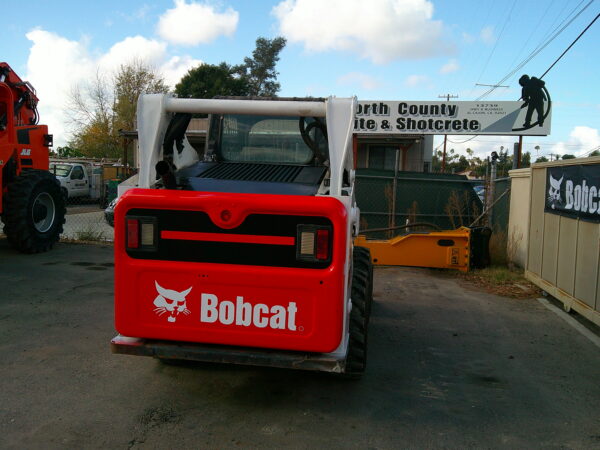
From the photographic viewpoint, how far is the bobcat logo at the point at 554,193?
726 cm

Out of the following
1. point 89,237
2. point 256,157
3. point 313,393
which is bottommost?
point 313,393

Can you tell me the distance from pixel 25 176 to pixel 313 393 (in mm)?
7742

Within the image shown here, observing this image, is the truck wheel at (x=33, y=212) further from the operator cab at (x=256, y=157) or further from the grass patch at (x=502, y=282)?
the grass patch at (x=502, y=282)

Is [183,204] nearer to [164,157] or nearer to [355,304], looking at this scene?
[164,157]

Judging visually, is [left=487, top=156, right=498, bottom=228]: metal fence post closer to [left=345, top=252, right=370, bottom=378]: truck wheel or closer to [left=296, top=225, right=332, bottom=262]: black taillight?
[left=345, top=252, right=370, bottom=378]: truck wheel

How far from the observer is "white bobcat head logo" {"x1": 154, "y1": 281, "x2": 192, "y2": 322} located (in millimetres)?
3451

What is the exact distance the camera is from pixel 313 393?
414 cm

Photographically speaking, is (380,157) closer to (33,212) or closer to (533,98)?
(533,98)

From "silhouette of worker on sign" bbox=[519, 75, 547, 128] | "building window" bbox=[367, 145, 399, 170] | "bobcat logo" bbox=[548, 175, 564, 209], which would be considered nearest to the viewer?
"bobcat logo" bbox=[548, 175, 564, 209]

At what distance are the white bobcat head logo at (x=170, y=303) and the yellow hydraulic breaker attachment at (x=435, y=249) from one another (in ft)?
20.1

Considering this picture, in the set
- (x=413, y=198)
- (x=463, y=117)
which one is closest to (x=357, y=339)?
(x=413, y=198)

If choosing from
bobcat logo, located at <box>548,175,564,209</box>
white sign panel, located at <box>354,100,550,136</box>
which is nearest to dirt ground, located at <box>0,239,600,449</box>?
bobcat logo, located at <box>548,175,564,209</box>

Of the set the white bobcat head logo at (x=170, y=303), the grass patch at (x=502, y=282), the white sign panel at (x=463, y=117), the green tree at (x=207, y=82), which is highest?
the green tree at (x=207, y=82)

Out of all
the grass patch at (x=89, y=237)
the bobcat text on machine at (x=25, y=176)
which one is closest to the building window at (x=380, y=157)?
the grass patch at (x=89, y=237)
